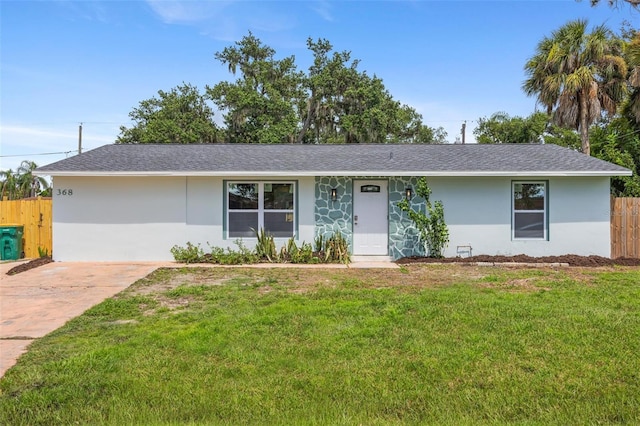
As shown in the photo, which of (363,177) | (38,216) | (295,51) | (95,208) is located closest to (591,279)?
(363,177)

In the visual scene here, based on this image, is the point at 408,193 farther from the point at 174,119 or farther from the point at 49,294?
the point at 174,119

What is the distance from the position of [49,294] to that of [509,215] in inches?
422

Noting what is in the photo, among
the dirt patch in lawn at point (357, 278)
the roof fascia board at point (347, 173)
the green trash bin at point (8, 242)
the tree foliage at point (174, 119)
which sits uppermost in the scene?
the tree foliage at point (174, 119)

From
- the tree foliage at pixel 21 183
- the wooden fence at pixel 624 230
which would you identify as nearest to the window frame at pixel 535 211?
the wooden fence at pixel 624 230

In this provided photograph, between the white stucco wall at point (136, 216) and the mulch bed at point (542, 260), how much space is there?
5.45 meters

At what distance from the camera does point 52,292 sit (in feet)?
24.0

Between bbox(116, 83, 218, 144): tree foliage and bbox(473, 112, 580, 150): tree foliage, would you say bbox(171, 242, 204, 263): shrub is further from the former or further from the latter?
bbox(473, 112, 580, 150): tree foliage

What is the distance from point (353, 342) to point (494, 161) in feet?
29.6

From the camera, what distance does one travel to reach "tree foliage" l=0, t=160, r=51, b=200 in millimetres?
25470

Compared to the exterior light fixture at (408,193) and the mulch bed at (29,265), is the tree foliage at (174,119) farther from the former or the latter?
the exterior light fixture at (408,193)

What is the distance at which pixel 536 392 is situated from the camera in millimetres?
3322

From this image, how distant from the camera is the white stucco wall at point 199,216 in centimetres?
1111

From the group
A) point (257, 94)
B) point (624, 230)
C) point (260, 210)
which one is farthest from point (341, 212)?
point (257, 94)

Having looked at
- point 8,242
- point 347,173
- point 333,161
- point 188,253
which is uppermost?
point 333,161
